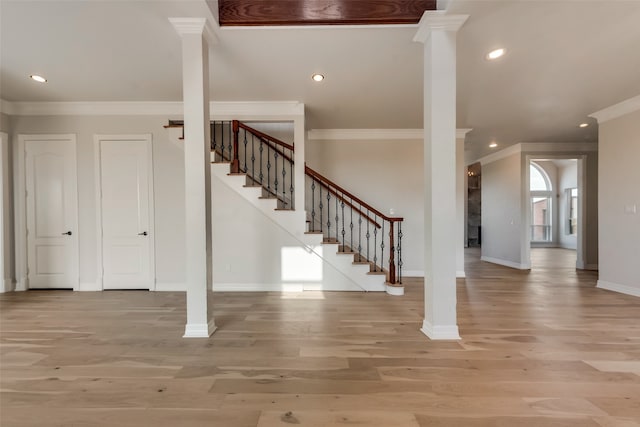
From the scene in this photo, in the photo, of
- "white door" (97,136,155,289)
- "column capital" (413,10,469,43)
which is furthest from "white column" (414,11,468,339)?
"white door" (97,136,155,289)

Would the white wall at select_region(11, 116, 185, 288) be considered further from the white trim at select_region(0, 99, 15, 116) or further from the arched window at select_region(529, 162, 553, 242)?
the arched window at select_region(529, 162, 553, 242)

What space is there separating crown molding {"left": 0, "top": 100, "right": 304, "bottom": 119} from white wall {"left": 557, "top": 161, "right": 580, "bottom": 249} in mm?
12584

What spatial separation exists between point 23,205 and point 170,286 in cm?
281

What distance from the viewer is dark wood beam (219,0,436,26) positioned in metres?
2.64

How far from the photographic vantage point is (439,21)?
257 centimetres

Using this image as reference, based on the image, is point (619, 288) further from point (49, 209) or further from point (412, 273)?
point (49, 209)

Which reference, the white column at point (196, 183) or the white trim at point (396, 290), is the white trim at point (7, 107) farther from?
the white trim at point (396, 290)

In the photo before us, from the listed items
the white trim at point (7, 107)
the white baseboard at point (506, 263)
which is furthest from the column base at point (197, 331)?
the white baseboard at point (506, 263)

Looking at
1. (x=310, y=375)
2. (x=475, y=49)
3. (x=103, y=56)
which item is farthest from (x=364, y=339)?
(x=103, y=56)

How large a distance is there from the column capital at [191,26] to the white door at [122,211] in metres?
2.62

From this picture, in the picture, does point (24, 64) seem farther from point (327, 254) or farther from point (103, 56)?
point (327, 254)

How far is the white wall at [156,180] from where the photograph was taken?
4570mm

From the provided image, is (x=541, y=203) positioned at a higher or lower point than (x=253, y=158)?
lower

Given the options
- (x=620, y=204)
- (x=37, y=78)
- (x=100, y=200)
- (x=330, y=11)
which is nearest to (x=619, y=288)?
(x=620, y=204)
